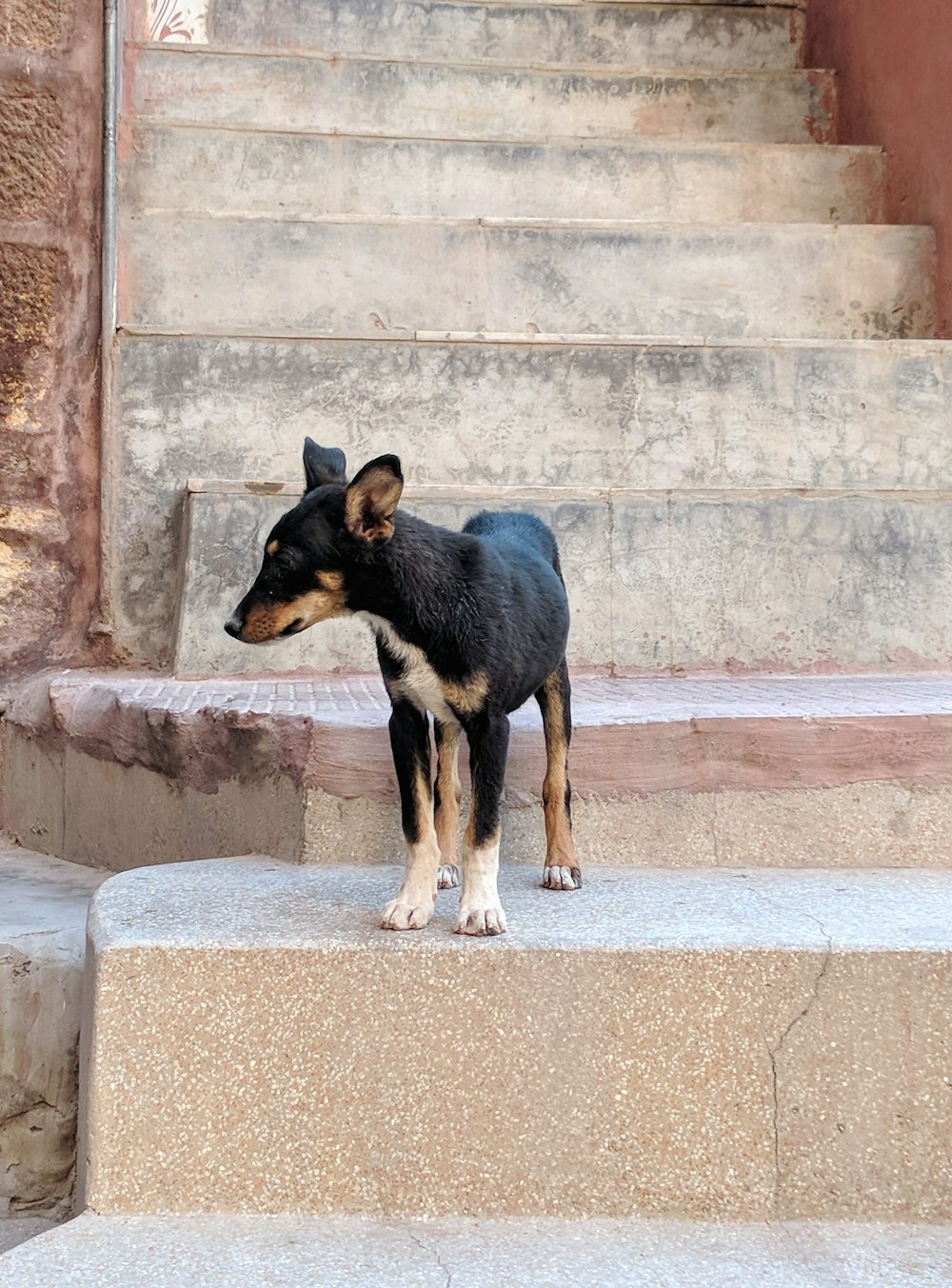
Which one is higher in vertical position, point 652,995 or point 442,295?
point 442,295

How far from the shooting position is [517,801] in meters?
3.18

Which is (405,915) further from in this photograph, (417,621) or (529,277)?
(529,277)

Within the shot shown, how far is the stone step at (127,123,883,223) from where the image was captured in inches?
233

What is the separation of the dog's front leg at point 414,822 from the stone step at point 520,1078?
0.13m

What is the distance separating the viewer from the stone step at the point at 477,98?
6.58m

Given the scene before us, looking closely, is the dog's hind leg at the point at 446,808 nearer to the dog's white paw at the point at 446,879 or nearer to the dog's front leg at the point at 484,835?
the dog's white paw at the point at 446,879

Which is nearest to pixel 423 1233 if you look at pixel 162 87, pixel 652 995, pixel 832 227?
pixel 652 995

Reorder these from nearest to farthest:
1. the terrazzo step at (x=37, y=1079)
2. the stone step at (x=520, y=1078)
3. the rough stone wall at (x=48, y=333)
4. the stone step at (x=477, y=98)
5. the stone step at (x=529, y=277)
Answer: the stone step at (x=520, y=1078), the terrazzo step at (x=37, y=1079), the rough stone wall at (x=48, y=333), the stone step at (x=529, y=277), the stone step at (x=477, y=98)

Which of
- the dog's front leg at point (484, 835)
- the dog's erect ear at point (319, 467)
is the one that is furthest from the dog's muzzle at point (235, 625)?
the dog's front leg at point (484, 835)

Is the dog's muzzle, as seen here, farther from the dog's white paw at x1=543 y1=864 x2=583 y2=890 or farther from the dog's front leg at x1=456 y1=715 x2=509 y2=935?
the dog's white paw at x1=543 y1=864 x2=583 y2=890

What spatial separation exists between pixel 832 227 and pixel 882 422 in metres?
1.35

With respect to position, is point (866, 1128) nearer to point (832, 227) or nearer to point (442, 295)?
point (442, 295)

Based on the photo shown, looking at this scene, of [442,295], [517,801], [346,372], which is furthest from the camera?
[442,295]

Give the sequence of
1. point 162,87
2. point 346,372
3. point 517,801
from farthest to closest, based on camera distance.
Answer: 1. point 162,87
2. point 346,372
3. point 517,801
